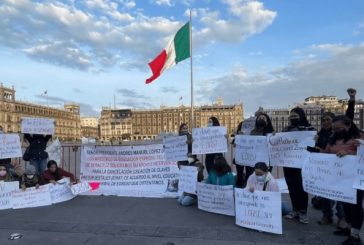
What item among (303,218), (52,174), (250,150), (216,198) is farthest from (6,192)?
(303,218)

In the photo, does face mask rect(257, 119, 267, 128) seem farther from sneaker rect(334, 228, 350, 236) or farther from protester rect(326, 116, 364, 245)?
sneaker rect(334, 228, 350, 236)

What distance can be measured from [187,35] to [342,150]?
7809mm

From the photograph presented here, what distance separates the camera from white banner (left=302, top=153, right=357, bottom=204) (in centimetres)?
553

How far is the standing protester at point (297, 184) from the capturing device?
6.65 meters

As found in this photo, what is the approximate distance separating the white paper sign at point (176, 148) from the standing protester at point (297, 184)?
277cm

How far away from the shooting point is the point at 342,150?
18.5 ft

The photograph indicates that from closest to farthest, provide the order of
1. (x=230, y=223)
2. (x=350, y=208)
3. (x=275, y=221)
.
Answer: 1. (x=350, y=208)
2. (x=275, y=221)
3. (x=230, y=223)

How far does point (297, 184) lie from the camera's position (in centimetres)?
673

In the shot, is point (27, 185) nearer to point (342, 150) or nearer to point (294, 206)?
point (294, 206)

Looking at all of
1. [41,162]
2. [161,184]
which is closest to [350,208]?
[161,184]

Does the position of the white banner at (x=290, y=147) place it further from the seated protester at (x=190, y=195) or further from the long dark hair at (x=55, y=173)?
the long dark hair at (x=55, y=173)

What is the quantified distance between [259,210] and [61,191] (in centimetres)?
485

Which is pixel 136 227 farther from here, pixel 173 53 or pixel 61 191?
pixel 173 53

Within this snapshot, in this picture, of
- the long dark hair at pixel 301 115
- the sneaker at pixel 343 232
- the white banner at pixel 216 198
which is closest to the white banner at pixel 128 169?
the white banner at pixel 216 198
